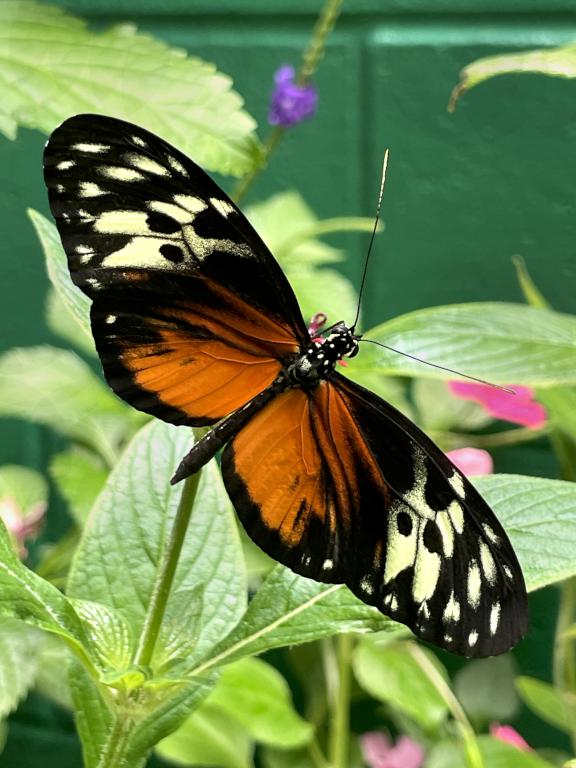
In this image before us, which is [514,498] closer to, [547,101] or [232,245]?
[232,245]

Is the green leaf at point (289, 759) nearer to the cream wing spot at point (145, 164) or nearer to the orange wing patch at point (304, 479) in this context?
the orange wing patch at point (304, 479)

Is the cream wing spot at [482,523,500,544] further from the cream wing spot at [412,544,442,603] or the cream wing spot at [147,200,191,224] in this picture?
the cream wing spot at [147,200,191,224]

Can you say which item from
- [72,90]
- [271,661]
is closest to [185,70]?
[72,90]

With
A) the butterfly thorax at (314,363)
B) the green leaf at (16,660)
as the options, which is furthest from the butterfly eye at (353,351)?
the green leaf at (16,660)

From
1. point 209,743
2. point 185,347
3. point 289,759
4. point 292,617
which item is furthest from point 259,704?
point 185,347

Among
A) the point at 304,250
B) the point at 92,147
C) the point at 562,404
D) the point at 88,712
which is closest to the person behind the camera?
the point at 92,147

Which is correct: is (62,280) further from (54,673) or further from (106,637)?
(54,673)
